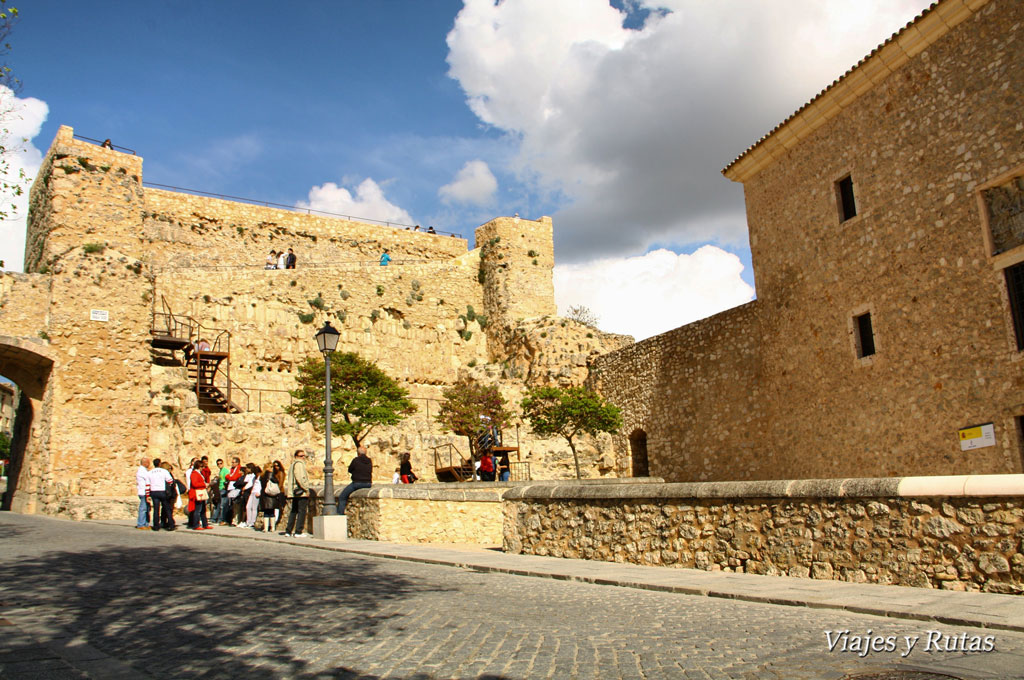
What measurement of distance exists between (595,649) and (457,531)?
992 cm

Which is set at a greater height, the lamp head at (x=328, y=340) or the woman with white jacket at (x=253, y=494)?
the lamp head at (x=328, y=340)

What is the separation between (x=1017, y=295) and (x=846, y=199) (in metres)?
4.76

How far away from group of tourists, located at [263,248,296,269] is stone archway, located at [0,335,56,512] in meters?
12.8

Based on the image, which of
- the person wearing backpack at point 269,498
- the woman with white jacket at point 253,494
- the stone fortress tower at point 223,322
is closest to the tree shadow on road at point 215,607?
the person wearing backpack at point 269,498

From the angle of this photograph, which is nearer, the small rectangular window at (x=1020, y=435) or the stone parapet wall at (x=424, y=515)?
the small rectangular window at (x=1020, y=435)

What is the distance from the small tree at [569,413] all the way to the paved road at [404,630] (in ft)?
58.7

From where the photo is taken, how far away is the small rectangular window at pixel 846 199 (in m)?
16.5

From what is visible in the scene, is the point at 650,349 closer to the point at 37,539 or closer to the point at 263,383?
the point at 263,383

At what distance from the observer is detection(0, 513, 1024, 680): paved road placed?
4316mm

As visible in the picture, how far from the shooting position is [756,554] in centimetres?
809

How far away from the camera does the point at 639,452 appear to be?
27.9 metres

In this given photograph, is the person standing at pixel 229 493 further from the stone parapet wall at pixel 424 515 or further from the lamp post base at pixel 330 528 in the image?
the lamp post base at pixel 330 528

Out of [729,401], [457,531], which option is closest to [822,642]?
[457,531]

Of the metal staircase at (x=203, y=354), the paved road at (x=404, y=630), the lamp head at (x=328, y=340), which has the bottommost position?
the paved road at (x=404, y=630)
